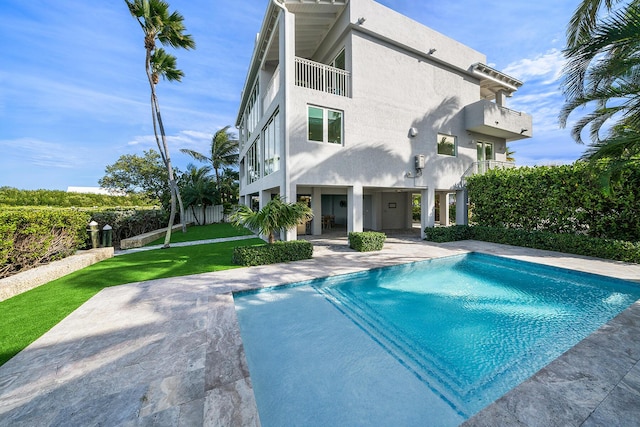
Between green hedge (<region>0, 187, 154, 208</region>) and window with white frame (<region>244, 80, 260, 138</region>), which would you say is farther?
green hedge (<region>0, 187, 154, 208</region>)

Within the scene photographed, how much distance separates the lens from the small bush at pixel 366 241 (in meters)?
10.9

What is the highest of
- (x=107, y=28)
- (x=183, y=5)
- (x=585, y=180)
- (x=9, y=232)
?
(x=183, y=5)

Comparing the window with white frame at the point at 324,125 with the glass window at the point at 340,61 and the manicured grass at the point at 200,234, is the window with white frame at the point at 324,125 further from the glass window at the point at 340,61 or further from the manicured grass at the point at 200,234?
the manicured grass at the point at 200,234

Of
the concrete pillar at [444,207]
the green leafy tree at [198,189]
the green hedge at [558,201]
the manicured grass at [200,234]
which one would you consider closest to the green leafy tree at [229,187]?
the green leafy tree at [198,189]

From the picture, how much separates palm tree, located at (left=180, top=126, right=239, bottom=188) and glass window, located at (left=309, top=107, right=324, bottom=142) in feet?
73.5

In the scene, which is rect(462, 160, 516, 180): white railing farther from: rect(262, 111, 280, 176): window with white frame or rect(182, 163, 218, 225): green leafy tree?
rect(182, 163, 218, 225): green leafy tree

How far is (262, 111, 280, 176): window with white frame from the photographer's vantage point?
11.1 m

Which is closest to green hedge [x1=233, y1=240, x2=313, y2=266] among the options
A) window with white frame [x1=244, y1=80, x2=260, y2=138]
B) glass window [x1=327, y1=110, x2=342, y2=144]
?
glass window [x1=327, y1=110, x2=342, y2=144]

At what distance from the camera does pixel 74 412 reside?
261 centimetres

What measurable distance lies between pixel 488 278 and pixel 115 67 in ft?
69.3

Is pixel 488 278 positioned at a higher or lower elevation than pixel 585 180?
lower

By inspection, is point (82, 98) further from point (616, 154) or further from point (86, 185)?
point (86, 185)

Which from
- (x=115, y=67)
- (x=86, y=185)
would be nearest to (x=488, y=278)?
(x=115, y=67)

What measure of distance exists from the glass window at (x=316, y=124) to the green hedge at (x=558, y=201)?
9727 millimetres
